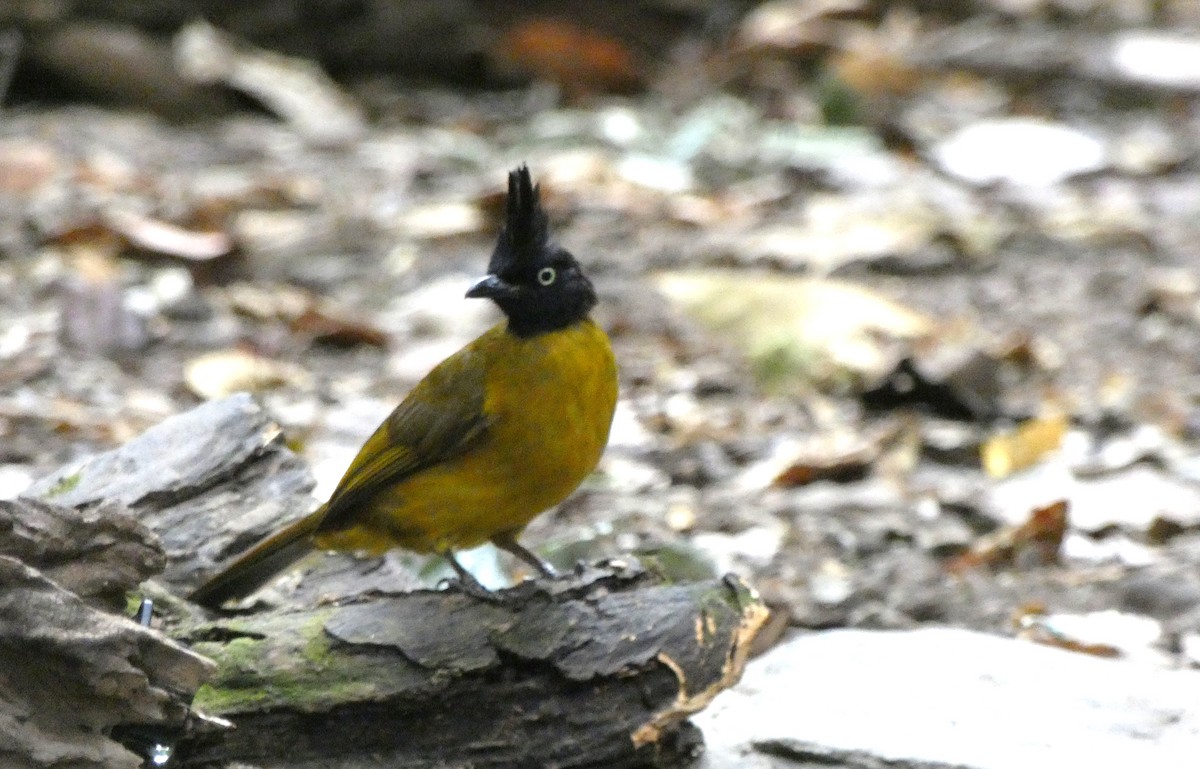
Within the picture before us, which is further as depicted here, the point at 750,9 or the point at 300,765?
the point at 750,9

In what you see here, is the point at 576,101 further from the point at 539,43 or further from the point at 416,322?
the point at 416,322

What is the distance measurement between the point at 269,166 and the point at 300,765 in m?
6.62

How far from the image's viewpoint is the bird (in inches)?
149

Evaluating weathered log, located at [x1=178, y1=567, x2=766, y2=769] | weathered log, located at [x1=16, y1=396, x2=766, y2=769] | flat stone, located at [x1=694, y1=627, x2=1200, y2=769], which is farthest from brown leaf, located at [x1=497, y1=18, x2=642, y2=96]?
weathered log, located at [x1=178, y1=567, x2=766, y2=769]

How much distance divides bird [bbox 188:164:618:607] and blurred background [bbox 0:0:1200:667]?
1.22ft

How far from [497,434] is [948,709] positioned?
1.11 metres

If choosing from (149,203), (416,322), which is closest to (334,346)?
(416,322)

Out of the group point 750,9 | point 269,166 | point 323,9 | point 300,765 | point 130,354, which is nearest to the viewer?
point 300,765

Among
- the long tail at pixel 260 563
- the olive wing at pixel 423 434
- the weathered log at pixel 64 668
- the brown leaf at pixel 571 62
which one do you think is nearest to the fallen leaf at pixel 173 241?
the olive wing at pixel 423 434

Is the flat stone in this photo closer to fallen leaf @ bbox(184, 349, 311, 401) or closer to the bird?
the bird

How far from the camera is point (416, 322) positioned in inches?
278

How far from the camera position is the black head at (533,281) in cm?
394

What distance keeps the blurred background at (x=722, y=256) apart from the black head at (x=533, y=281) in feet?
1.90

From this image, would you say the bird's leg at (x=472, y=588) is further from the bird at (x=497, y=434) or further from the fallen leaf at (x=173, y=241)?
the fallen leaf at (x=173, y=241)
